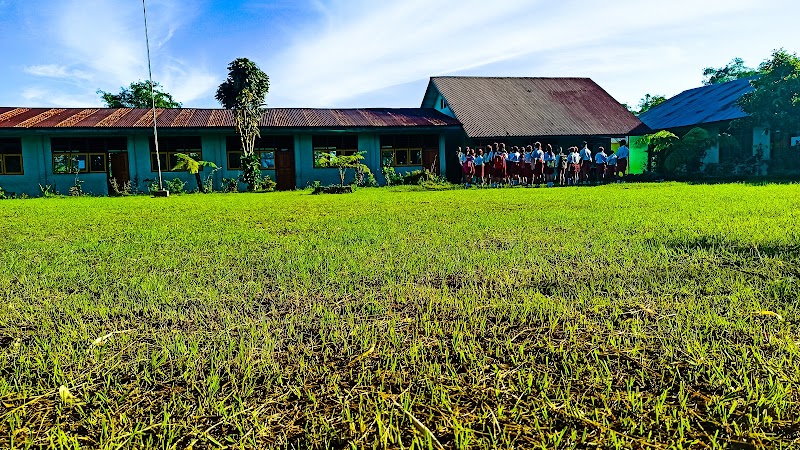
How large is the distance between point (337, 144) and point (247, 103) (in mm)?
4086

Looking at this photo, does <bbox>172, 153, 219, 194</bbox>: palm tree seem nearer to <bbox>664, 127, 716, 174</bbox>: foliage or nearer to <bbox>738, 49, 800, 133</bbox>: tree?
<bbox>664, 127, 716, 174</bbox>: foliage

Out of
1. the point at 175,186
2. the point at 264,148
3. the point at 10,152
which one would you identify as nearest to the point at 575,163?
the point at 264,148

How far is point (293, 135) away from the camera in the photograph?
22.1 meters

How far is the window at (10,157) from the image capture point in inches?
775

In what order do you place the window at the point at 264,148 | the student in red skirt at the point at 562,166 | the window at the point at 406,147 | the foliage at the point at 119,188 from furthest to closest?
the window at the point at 406,147 → the window at the point at 264,148 → the student in red skirt at the point at 562,166 → the foliage at the point at 119,188

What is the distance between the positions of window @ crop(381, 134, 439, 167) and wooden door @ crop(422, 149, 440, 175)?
14 centimetres

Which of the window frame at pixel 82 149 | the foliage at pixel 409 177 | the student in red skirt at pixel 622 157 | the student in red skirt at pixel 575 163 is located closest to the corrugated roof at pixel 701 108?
the student in red skirt at pixel 622 157

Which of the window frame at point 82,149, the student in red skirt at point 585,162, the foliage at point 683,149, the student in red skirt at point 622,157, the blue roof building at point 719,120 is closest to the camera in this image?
the student in red skirt at point 585,162

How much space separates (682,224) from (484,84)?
22.6 meters

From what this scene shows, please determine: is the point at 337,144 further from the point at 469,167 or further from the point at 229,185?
the point at 469,167

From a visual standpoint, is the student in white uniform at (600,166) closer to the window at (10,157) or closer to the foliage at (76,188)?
the foliage at (76,188)

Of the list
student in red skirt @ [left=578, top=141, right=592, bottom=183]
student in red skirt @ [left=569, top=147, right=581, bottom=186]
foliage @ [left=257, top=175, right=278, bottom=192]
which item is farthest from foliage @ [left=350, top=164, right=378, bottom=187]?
student in red skirt @ [left=578, top=141, right=592, bottom=183]

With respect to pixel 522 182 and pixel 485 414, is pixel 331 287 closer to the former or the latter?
pixel 485 414

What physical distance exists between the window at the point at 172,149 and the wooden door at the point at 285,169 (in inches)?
120
